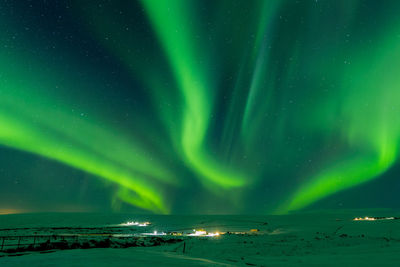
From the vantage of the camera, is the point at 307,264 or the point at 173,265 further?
the point at 307,264

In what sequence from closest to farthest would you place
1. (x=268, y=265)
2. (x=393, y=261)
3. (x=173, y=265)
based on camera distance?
(x=173, y=265) < (x=393, y=261) < (x=268, y=265)

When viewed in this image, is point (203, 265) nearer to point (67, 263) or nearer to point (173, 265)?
point (173, 265)

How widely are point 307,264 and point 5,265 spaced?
13203 millimetres

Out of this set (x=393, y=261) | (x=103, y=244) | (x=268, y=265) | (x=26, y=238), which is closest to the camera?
(x=393, y=261)

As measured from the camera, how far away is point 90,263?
11641 mm

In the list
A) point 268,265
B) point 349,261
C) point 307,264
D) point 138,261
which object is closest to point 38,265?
point 138,261

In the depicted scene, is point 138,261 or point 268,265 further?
point 268,265

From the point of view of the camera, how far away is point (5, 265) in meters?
11.8

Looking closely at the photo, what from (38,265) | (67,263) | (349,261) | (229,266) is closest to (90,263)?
(67,263)

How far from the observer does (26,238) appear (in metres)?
42.5

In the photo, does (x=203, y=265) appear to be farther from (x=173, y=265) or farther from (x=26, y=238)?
(x=26, y=238)

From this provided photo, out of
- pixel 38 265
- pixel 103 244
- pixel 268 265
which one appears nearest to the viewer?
pixel 38 265

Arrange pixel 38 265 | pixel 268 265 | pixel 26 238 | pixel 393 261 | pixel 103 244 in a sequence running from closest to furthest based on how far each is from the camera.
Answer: pixel 38 265, pixel 393 261, pixel 268 265, pixel 103 244, pixel 26 238

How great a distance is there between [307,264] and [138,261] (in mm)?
8414
